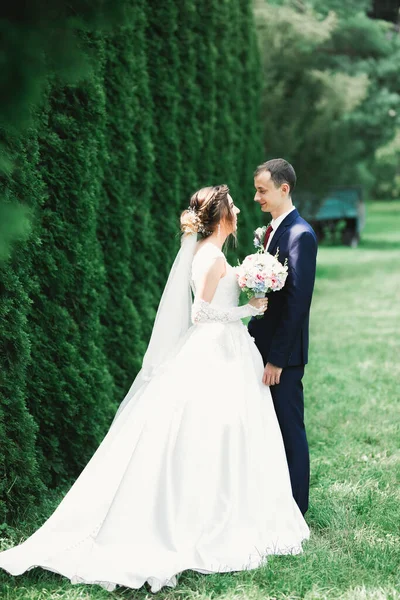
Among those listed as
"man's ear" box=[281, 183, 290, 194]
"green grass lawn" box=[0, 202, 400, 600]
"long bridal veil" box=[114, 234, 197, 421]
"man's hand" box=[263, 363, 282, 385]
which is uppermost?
"man's ear" box=[281, 183, 290, 194]

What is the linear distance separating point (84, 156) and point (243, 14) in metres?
7.63

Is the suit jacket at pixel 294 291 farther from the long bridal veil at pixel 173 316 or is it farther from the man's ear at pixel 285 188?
the long bridal veil at pixel 173 316

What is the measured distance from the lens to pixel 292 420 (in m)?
4.27

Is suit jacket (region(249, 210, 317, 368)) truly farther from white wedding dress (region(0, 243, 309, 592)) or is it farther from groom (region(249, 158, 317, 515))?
white wedding dress (region(0, 243, 309, 592))

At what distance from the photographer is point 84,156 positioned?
191 inches

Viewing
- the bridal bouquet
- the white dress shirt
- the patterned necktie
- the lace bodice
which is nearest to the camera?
the bridal bouquet

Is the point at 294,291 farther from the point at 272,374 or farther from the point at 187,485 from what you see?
the point at 187,485

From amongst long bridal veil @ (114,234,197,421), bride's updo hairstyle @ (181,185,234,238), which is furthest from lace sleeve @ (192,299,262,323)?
bride's updo hairstyle @ (181,185,234,238)

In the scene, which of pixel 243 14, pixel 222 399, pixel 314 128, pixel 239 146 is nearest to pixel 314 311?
pixel 239 146

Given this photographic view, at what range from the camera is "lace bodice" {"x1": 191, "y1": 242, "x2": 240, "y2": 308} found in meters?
4.10

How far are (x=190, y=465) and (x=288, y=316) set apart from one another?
0.97 m

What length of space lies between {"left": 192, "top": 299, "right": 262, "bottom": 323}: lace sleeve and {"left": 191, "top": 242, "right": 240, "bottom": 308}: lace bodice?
0.11ft

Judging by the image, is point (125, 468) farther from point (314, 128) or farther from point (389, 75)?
point (389, 75)

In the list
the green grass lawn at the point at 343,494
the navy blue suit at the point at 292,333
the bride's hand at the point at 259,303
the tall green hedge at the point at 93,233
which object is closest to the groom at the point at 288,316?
the navy blue suit at the point at 292,333
